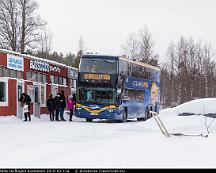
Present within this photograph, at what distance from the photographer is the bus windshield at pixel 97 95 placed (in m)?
31.6

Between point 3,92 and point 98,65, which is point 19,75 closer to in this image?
point 3,92

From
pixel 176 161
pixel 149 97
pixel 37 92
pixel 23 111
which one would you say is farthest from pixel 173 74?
pixel 176 161

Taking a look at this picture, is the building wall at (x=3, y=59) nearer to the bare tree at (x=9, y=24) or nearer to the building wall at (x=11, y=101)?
the building wall at (x=11, y=101)

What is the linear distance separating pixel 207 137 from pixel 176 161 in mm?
5563

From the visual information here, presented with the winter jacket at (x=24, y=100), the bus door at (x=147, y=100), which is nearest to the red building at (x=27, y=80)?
the winter jacket at (x=24, y=100)

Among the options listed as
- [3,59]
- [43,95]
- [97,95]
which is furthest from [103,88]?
[43,95]

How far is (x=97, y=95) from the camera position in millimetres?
31891

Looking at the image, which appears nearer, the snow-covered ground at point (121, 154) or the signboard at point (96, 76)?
the snow-covered ground at point (121, 154)

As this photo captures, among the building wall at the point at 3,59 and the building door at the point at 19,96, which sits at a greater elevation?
the building wall at the point at 3,59

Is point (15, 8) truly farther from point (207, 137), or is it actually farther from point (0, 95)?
point (207, 137)

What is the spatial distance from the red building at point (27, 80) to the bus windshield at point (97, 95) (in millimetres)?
4067

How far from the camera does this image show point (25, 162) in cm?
1050

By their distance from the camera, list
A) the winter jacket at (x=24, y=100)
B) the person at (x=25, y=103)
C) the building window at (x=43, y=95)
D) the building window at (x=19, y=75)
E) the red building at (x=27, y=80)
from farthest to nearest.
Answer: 1. the building window at (x=43, y=95)
2. the building window at (x=19, y=75)
3. the red building at (x=27, y=80)
4. the winter jacket at (x=24, y=100)
5. the person at (x=25, y=103)

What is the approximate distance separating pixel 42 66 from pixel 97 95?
7.12 m
